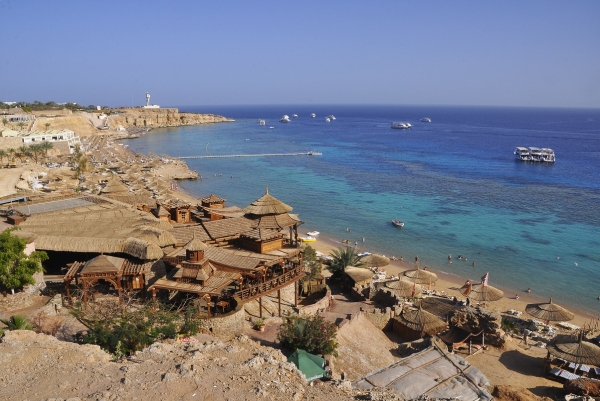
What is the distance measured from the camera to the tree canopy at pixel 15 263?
16125mm

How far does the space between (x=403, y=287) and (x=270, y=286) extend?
9212mm

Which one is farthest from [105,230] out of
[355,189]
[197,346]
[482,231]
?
[355,189]

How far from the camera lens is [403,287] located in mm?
24391

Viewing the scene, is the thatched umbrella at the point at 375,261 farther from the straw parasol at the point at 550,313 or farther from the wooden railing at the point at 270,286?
the wooden railing at the point at 270,286

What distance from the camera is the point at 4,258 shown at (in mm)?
16203

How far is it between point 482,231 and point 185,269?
31630mm

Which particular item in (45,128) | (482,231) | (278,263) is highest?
(45,128)

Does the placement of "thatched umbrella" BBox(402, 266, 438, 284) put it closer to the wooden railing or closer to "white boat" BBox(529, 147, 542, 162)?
the wooden railing

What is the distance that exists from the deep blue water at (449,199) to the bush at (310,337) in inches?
758

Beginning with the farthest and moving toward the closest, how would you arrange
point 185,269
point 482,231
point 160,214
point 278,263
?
point 482,231 → point 160,214 → point 278,263 → point 185,269

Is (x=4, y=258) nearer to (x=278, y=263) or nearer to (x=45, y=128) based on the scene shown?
(x=278, y=263)

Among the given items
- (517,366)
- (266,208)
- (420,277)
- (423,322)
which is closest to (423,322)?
(423,322)

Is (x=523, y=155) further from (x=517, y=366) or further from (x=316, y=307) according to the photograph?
(x=316, y=307)

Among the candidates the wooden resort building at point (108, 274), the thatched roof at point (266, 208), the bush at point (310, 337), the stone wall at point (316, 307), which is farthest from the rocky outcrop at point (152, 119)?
the bush at point (310, 337)
